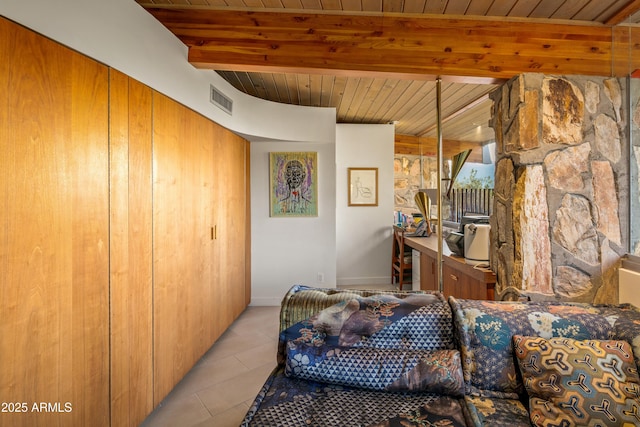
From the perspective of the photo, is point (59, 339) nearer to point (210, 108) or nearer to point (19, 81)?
point (19, 81)

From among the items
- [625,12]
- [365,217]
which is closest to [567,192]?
[625,12]

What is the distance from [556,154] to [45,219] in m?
2.86

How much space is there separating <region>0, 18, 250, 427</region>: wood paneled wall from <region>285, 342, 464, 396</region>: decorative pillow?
977mm

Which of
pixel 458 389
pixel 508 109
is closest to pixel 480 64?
pixel 508 109

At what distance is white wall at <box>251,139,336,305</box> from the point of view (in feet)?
12.5

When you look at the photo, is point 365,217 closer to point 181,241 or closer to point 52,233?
point 181,241

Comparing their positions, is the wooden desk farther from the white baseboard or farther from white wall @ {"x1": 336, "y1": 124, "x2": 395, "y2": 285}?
the white baseboard

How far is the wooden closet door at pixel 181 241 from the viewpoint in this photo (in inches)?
74.5

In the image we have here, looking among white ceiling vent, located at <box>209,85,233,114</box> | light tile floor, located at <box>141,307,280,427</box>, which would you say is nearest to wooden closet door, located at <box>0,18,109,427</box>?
light tile floor, located at <box>141,307,280,427</box>

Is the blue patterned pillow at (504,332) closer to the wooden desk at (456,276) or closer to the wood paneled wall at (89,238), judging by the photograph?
the wooden desk at (456,276)

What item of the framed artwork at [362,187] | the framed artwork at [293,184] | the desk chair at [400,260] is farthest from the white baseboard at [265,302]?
the framed artwork at [362,187]

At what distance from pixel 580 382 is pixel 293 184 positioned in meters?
3.19

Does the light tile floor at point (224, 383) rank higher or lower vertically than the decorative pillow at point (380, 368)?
lower

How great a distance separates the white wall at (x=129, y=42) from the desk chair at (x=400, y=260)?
2.70 m
